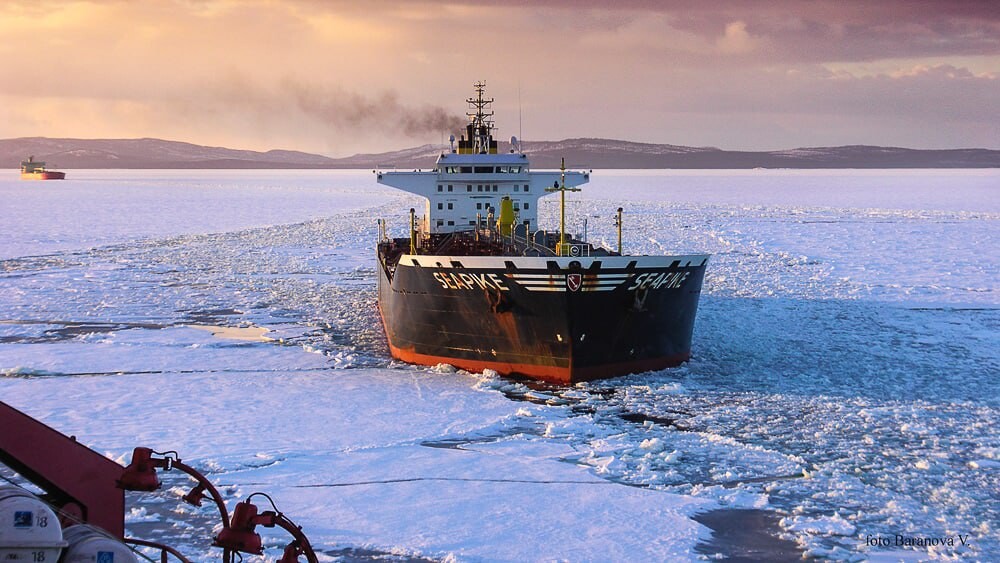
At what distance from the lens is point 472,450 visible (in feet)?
36.0

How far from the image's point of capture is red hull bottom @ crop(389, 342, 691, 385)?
14961 mm

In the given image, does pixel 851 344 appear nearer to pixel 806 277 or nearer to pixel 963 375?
pixel 963 375

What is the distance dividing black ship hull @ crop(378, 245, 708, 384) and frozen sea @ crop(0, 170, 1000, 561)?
14.9 inches

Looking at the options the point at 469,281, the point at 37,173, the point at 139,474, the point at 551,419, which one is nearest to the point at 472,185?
the point at 469,281

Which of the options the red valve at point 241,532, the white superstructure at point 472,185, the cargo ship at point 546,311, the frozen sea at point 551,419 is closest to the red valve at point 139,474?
the red valve at point 241,532

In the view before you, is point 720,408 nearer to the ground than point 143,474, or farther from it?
nearer to the ground

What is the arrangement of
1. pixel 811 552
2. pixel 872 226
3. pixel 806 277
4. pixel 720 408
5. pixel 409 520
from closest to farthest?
1. pixel 811 552
2. pixel 409 520
3. pixel 720 408
4. pixel 806 277
5. pixel 872 226

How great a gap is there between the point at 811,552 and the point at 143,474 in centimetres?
520

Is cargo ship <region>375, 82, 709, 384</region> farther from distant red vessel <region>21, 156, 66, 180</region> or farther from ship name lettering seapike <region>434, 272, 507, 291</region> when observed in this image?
distant red vessel <region>21, 156, 66, 180</region>

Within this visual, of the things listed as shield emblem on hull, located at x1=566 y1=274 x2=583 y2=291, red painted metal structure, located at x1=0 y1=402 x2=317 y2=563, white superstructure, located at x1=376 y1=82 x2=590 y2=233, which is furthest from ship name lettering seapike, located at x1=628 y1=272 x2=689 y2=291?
red painted metal structure, located at x1=0 y1=402 x2=317 y2=563

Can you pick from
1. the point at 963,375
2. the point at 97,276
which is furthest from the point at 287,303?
the point at 963,375

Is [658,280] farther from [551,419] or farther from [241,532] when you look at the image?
[241,532]

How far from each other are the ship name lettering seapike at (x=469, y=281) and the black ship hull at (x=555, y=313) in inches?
0.7

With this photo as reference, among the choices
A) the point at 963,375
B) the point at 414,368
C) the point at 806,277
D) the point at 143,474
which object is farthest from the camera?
the point at 806,277
